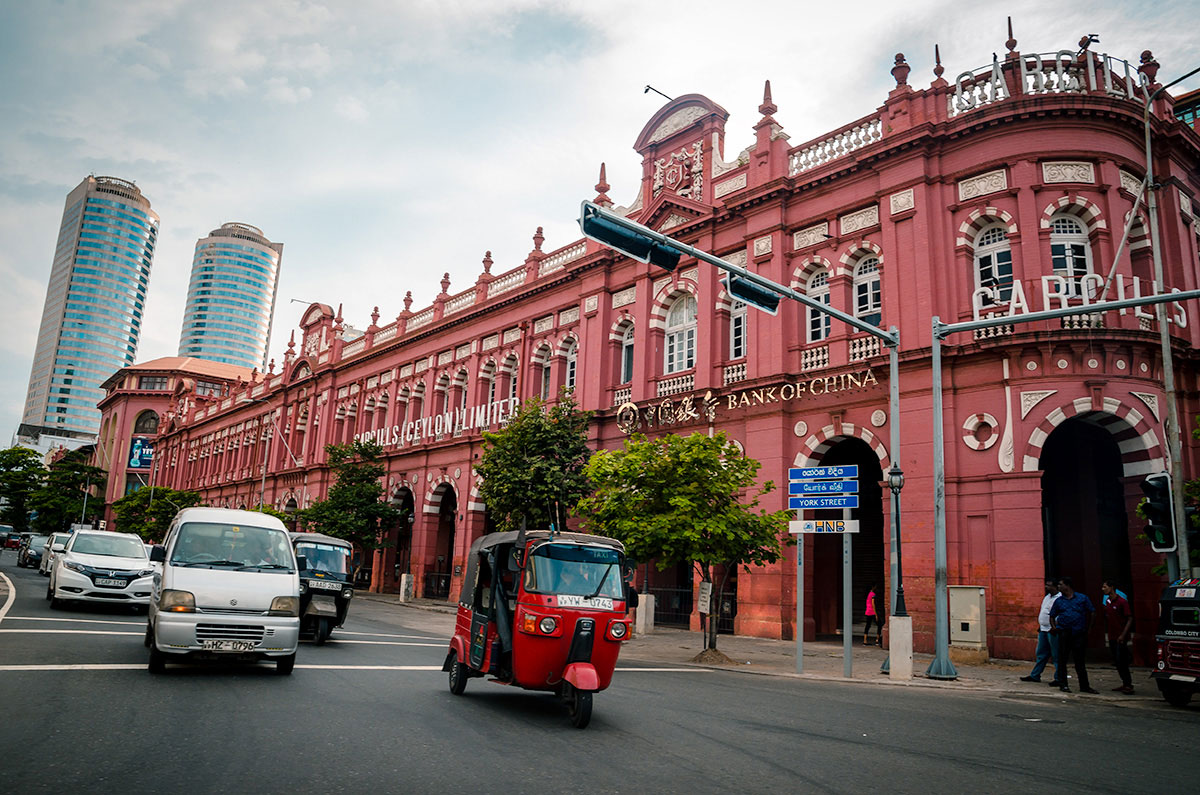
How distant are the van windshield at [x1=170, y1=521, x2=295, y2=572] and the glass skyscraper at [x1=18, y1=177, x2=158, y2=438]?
6511 inches

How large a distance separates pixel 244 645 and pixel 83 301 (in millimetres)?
172903

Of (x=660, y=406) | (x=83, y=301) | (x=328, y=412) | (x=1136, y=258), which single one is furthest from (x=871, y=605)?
(x=83, y=301)

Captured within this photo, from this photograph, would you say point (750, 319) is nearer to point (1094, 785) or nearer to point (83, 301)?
point (1094, 785)

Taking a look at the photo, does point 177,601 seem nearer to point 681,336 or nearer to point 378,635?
point 378,635

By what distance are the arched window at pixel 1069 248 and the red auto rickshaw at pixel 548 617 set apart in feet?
48.1

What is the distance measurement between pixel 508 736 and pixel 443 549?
105 feet

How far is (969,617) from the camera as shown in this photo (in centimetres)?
1658

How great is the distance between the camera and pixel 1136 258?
19.4 m

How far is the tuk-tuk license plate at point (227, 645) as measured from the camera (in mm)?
9594

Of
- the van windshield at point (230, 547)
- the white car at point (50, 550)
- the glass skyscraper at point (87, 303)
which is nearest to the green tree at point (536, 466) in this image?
the white car at point (50, 550)

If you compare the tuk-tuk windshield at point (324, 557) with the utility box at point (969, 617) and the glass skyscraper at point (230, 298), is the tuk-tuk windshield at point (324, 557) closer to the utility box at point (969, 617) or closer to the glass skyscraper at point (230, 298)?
the utility box at point (969, 617)

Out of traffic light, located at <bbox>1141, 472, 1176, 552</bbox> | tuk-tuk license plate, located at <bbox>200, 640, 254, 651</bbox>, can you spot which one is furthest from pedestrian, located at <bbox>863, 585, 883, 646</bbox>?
tuk-tuk license plate, located at <bbox>200, 640, 254, 651</bbox>

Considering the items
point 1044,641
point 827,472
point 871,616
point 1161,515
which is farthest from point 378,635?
point 1161,515

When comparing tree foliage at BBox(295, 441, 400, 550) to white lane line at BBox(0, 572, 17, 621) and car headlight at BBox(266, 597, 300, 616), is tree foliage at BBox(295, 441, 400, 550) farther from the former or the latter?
car headlight at BBox(266, 597, 300, 616)
